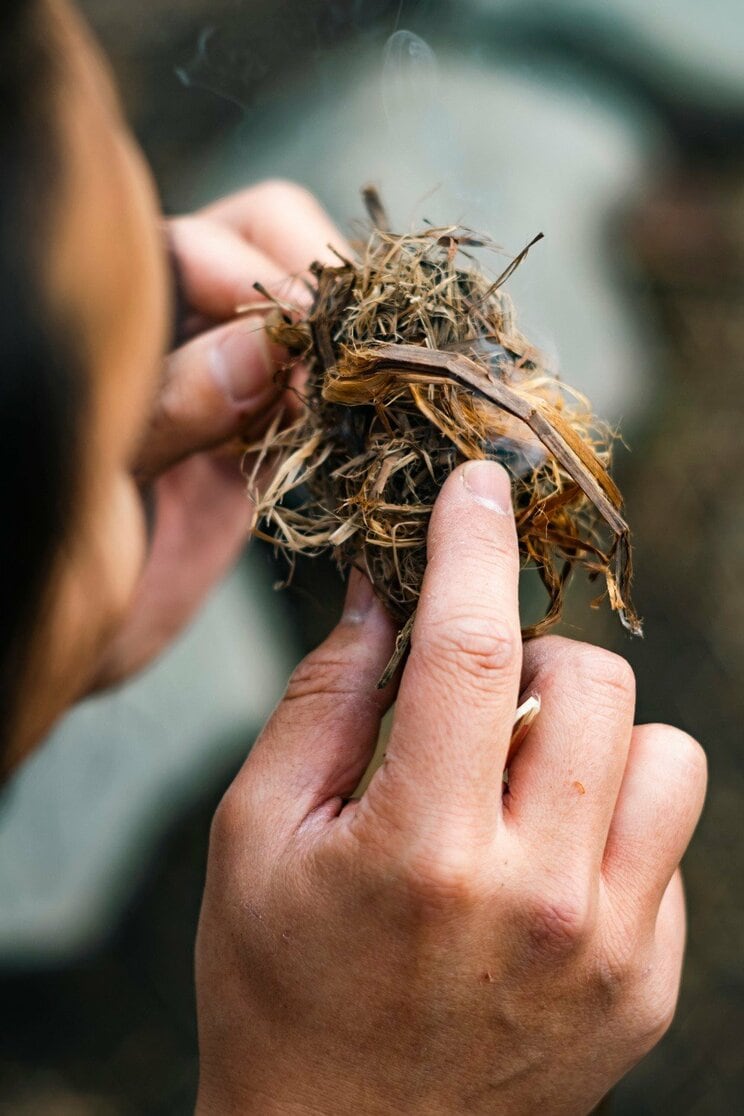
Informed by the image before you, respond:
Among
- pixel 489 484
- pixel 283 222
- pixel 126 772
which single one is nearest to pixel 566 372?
pixel 283 222

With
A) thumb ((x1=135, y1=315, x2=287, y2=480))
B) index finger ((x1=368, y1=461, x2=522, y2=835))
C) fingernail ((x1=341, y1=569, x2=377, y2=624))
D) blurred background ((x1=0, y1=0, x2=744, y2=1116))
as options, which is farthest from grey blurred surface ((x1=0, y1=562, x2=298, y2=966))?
index finger ((x1=368, y1=461, x2=522, y2=835))

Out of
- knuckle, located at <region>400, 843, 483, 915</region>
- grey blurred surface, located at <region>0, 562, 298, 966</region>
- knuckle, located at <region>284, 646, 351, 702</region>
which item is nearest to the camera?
knuckle, located at <region>400, 843, 483, 915</region>

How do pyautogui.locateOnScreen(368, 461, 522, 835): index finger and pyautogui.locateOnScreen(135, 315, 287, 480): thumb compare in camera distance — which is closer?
pyautogui.locateOnScreen(368, 461, 522, 835): index finger

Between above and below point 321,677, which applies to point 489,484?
above

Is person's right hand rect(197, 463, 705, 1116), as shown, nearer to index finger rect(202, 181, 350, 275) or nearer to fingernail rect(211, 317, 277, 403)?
fingernail rect(211, 317, 277, 403)

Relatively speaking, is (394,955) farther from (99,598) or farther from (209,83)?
(209,83)

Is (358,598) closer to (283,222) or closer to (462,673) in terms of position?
(462,673)
